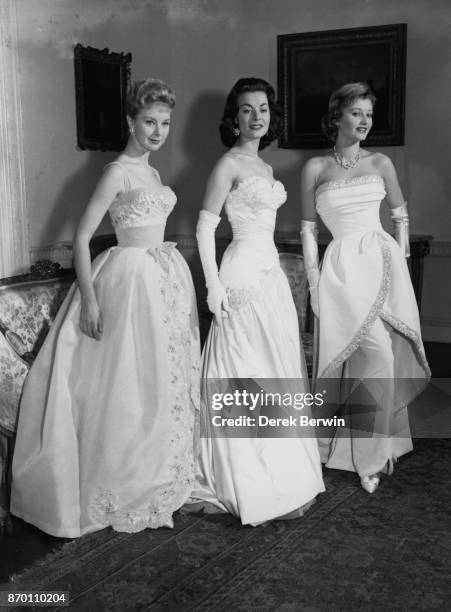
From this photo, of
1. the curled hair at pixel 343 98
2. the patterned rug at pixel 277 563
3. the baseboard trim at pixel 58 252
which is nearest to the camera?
the patterned rug at pixel 277 563

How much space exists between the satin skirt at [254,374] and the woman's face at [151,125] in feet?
1.93

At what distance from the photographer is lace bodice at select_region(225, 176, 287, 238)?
3480 mm

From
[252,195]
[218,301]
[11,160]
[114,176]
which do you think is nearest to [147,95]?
[114,176]

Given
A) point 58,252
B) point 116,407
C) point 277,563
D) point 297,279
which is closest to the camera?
point 277,563

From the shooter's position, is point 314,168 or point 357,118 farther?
point 314,168

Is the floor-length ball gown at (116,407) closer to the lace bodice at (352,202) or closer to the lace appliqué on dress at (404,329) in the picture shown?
the lace bodice at (352,202)

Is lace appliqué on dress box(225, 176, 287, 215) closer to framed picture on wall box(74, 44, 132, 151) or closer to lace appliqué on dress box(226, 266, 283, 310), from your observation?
lace appliqué on dress box(226, 266, 283, 310)

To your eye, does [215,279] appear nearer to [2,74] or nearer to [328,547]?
[328,547]

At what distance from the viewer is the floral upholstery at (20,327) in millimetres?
3354

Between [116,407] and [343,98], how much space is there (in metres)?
1.77

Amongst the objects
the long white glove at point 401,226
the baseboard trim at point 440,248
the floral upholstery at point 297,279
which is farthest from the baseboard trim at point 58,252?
the baseboard trim at point 440,248

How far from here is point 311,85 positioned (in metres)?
5.75

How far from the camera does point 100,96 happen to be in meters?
5.18

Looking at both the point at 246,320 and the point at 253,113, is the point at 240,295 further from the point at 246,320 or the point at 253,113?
the point at 253,113
